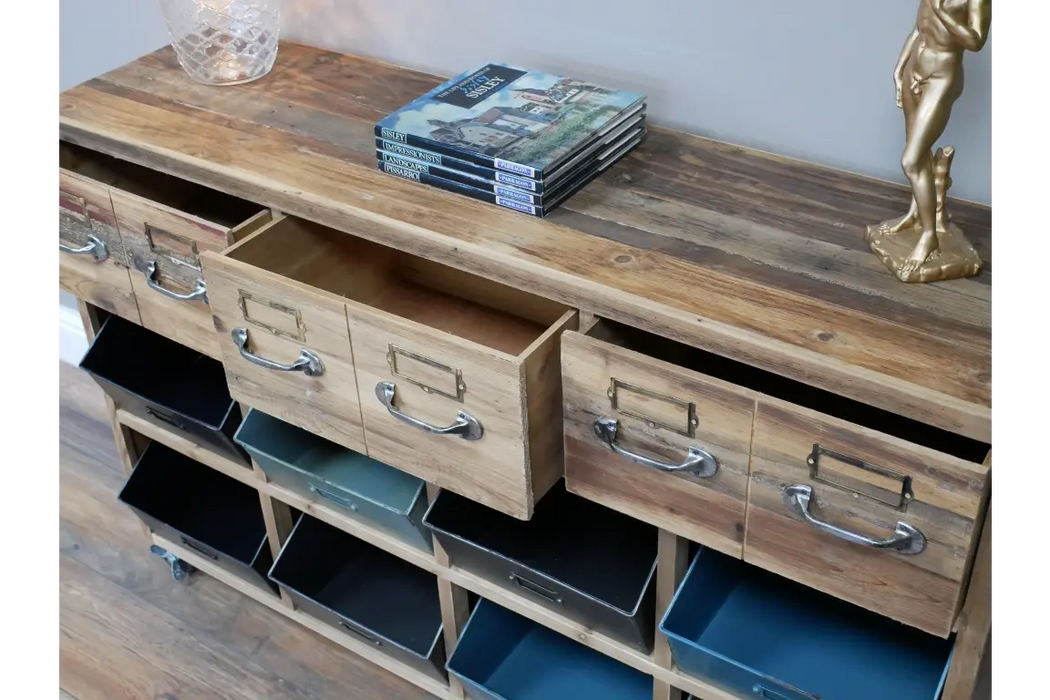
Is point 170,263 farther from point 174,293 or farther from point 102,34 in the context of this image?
point 102,34

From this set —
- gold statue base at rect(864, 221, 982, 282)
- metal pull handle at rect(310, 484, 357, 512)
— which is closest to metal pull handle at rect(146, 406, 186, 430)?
metal pull handle at rect(310, 484, 357, 512)

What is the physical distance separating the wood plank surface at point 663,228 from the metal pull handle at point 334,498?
1.50ft

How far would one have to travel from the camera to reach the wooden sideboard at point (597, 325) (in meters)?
1.06

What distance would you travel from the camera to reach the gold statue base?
3.71 feet

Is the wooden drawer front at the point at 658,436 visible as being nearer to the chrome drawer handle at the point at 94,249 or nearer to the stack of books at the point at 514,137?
the stack of books at the point at 514,137

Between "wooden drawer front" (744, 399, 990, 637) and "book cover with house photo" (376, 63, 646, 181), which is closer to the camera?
"wooden drawer front" (744, 399, 990, 637)

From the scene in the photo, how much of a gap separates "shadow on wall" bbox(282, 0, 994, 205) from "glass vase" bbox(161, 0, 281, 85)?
211 mm

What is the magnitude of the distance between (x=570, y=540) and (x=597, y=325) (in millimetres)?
449

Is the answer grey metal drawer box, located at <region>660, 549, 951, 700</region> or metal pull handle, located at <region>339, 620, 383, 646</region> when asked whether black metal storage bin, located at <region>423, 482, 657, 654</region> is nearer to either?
grey metal drawer box, located at <region>660, 549, 951, 700</region>

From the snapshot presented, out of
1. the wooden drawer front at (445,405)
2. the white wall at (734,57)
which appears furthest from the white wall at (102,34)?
the wooden drawer front at (445,405)

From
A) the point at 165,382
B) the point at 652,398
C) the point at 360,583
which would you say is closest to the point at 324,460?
the point at 360,583

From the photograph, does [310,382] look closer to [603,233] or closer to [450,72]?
[603,233]

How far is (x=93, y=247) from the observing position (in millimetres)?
1583

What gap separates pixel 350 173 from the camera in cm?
141
